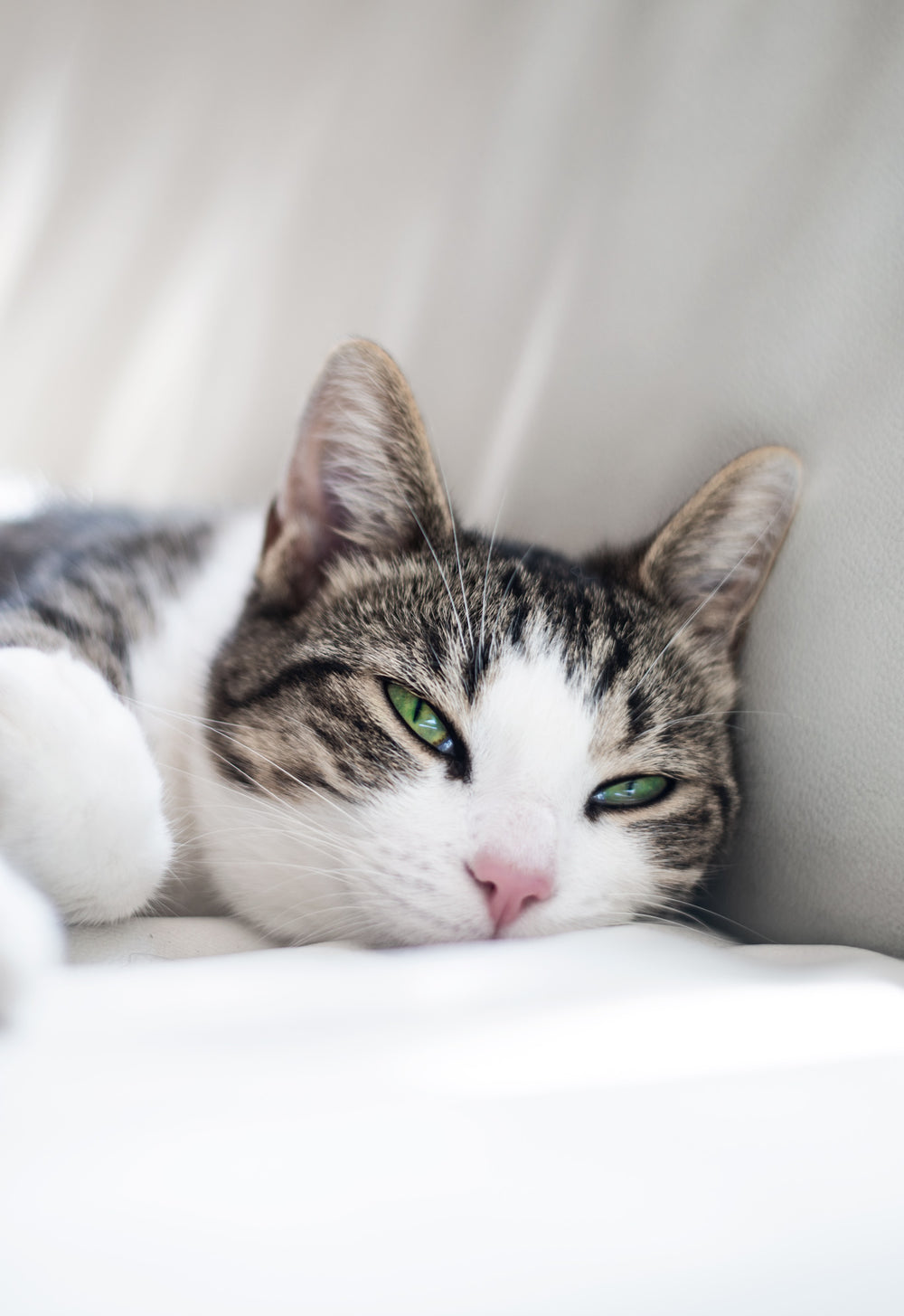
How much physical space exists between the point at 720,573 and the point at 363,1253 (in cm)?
83

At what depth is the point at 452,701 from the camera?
2.69ft

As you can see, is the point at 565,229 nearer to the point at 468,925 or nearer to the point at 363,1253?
the point at 468,925

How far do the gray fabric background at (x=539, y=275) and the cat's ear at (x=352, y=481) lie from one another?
34 cm

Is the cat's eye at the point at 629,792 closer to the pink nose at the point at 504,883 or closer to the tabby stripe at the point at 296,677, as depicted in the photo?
the pink nose at the point at 504,883

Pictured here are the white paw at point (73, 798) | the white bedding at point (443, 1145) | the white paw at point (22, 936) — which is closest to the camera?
the white bedding at point (443, 1145)

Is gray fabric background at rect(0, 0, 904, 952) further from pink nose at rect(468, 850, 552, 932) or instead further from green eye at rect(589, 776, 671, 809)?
pink nose at rect(468, 850, 552, 932)

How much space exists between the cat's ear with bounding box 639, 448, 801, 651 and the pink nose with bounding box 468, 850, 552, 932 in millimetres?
404

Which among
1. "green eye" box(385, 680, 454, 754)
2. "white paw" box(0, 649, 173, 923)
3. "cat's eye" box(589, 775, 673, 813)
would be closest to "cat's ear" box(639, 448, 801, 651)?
"cat's eye" box(589, 775, 673, 813)

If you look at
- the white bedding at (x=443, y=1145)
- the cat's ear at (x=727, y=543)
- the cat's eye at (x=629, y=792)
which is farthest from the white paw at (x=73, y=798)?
the cat's ear at (x=727, y=543)

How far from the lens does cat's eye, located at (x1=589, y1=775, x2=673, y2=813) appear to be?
0.85 metres

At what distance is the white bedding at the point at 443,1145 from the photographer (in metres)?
0.38

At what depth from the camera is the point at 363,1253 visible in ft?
1.27

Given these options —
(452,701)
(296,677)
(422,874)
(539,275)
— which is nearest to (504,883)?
(422,874)

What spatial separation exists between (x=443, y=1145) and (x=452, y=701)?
0.44 m
